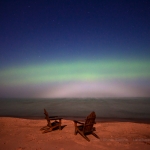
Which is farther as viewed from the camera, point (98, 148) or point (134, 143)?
point (134, 143)

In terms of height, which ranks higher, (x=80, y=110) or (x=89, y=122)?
(x=89, y=122)

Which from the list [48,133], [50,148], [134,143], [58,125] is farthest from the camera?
[58,125]

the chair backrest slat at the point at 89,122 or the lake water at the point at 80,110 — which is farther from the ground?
the chair backrest slat at the point at 89,122

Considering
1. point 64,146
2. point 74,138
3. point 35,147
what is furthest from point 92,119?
point 35,147

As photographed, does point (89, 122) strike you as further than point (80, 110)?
No

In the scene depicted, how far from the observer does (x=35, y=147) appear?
5945 mm

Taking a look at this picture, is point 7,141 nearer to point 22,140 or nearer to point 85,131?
point 22,140

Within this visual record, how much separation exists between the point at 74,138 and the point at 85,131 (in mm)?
715

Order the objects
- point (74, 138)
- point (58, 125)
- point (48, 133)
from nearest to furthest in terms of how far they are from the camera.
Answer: point (74, 138)
point (48, 133)
point (58, 125)

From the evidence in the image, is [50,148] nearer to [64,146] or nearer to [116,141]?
[64,146]

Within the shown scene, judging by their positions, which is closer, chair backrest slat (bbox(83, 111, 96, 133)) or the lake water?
chair backrest slat (bbox(83, 111, 96, 133))

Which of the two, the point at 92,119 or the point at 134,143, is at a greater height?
the point at 92,119

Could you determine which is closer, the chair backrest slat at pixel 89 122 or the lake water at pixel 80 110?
the chair backrest slat at pixel 89 122

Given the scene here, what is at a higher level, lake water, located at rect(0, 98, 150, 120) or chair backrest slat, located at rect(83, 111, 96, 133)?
chair backrest slat, located at rect(83, 111, 96, 133)
